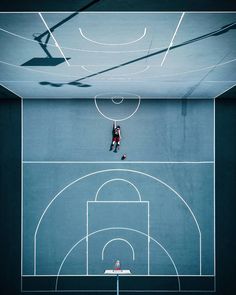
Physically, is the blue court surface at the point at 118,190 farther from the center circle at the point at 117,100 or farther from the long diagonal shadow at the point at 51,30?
the long diagonal shadow at the point at 51,30

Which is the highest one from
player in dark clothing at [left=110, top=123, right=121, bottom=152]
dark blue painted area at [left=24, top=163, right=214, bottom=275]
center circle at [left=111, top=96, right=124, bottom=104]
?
center circle at [left=111, top=96, right=124, bottom=104]

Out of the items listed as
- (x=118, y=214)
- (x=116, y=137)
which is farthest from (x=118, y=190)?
(x=116, y=137)

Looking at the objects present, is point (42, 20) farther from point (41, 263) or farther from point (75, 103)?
point (41, 263)


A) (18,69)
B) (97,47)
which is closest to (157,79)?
(97,47)

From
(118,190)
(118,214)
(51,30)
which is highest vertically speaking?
(51,30)

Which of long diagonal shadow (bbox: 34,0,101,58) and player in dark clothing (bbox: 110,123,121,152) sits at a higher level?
long diagonal shadow (bbox: 34,0,101,58)

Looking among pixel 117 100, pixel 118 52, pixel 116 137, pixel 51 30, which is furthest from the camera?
pixel 117 100

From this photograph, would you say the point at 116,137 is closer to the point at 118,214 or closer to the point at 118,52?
the point at 118,214

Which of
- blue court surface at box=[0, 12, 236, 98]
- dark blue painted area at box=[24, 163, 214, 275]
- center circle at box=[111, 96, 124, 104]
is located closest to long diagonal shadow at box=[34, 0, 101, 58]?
blue court surface at box=[0, 12, 236, 98]

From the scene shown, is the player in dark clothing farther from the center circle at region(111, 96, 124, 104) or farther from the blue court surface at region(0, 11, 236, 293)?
the center circle at region(111, 96, 124, 104)

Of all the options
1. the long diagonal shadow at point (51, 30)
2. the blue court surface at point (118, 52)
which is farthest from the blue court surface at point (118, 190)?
the long diagonal shadow at point (51, 30)

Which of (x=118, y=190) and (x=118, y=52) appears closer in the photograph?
(x=118, y=52)

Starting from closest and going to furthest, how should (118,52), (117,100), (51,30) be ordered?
(51,30) → (118,52) → (117,100)
